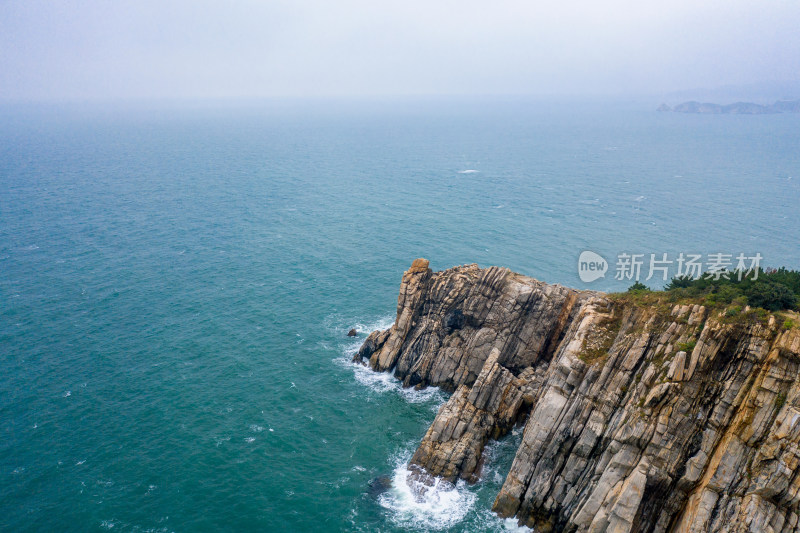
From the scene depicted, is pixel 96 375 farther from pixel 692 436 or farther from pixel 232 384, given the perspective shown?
pixel 692 436

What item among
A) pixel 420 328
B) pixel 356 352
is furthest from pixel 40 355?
pixel 420 328

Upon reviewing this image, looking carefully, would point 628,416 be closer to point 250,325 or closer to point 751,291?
point 751,291

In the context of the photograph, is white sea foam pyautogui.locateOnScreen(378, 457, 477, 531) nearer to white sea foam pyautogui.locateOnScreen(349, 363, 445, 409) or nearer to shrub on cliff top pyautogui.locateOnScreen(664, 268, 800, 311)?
white sea foam pyautogui.locateOnScreen(349, 363, 445, 409)

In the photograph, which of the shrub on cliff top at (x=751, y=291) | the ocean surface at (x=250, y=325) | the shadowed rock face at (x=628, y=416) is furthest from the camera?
the ocean surface at (x=250, y=325)

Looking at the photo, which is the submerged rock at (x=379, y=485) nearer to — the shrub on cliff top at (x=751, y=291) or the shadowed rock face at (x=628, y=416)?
the shadowed rock face at (x=628, y=416)
